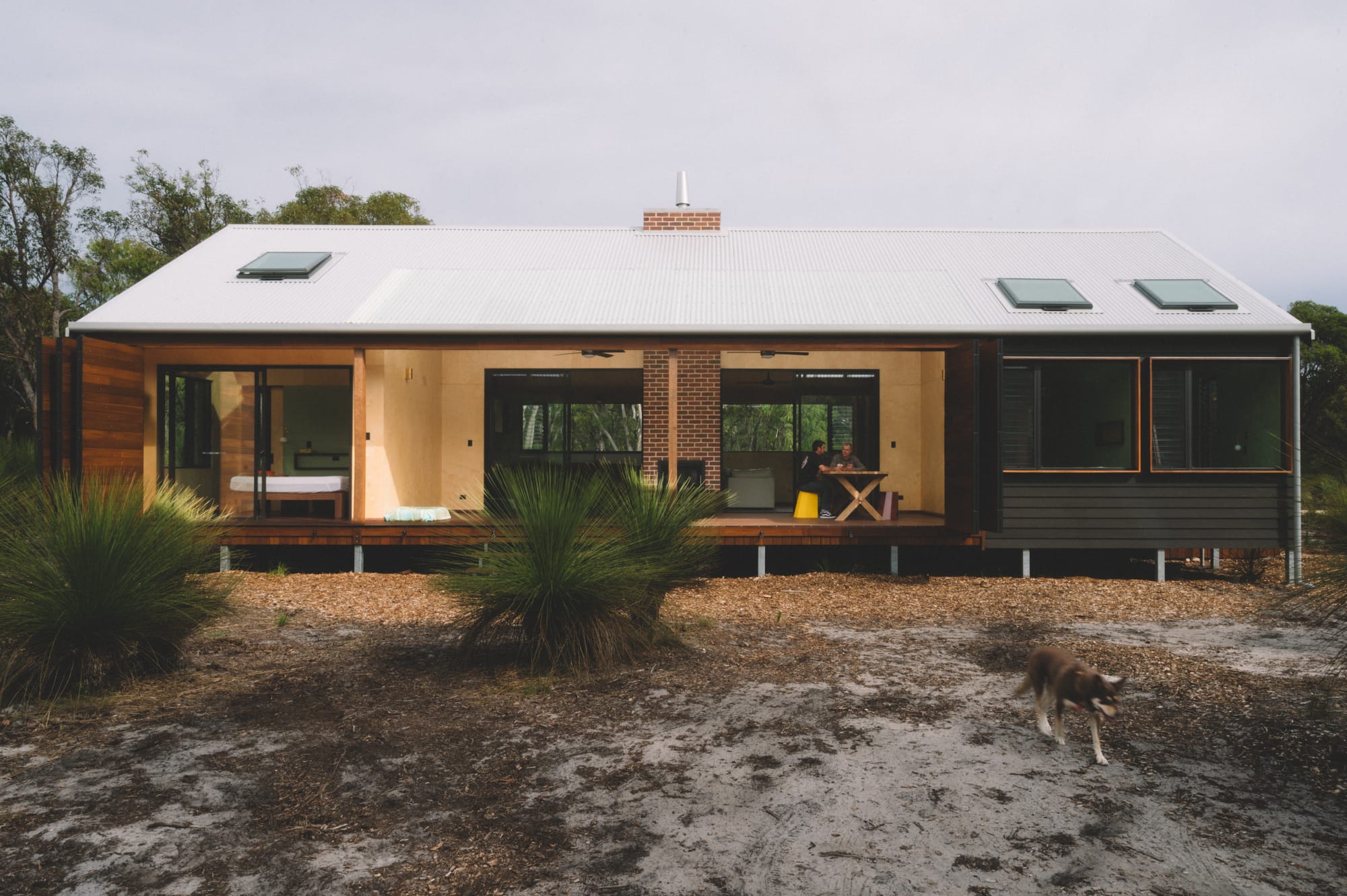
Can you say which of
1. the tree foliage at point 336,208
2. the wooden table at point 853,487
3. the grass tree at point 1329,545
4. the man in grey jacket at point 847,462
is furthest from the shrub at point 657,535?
the tree foliage at point 336,208

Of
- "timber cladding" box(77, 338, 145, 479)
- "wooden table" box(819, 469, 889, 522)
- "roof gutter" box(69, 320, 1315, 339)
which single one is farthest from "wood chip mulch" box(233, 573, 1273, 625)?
"roof gutter" box(69, 320, 1315, 339)

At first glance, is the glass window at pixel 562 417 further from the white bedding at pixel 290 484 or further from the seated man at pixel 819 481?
the white bedding at pixel 290 484

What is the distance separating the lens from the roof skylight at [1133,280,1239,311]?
903 cm

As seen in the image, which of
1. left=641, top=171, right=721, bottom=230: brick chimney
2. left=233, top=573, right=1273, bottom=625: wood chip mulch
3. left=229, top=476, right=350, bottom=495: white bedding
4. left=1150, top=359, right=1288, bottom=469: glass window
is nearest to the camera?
left=233, top=573, right=1273, bottom=625: wood chip mulch

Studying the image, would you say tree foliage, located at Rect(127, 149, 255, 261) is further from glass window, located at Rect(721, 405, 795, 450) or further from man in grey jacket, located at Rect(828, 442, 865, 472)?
man in grey jacket, located at Rect(828, 442, 865, 472)

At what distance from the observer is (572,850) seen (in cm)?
281

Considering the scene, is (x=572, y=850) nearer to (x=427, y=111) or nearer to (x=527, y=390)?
(x=527, y=390)

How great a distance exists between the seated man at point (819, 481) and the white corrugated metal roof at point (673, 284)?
1829 millimetres

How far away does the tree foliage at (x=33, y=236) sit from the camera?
64.5 ft

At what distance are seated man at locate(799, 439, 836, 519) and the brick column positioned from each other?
40.7 inches

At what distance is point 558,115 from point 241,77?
27.6 ft

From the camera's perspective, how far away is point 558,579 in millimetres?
4871

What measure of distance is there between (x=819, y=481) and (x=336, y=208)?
64.3ft

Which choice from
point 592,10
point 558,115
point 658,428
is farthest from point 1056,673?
point 558,115
